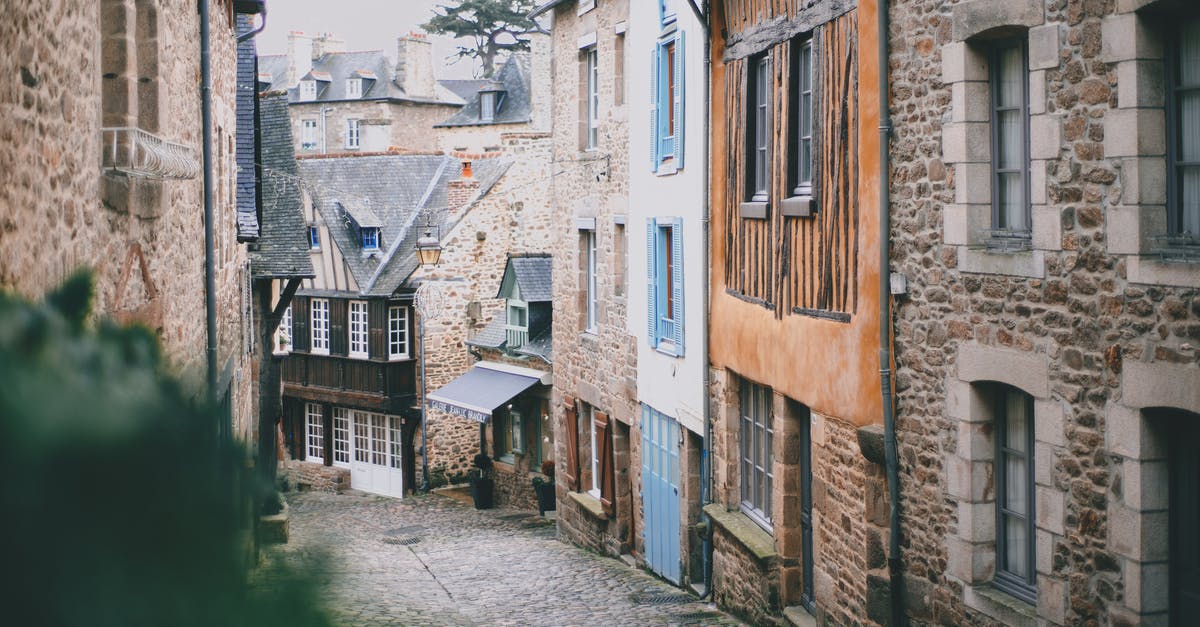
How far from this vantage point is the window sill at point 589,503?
52.7 feet

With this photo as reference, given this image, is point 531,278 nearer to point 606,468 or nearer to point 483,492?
point 483,492

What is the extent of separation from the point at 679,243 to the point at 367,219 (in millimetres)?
15699

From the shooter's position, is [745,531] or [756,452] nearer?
[745,531]

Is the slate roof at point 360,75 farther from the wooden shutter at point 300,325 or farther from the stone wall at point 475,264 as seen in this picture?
the stone wall at point 475,264

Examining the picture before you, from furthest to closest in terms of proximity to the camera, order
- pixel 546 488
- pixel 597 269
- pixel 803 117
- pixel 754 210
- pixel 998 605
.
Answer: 1. pixel 546 488
2. pixel 597 269
3. pixel 754 210
4. pixel 803 117
5. pixel 998 605

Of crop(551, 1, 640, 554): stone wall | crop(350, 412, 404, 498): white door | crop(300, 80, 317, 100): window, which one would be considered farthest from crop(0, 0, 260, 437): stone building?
crop(300, 80, 317, 100): window

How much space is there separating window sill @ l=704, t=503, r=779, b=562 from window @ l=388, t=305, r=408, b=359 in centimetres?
1528

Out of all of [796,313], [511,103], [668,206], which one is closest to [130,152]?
[796,313]

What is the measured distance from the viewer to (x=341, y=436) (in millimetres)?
28266

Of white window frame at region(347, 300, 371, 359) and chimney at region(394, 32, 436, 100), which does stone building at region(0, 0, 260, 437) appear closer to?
white window frame at region(347, 300, 371, 359)

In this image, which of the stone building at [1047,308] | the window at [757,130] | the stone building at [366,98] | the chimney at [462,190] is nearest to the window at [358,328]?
the chimney at [462,190]

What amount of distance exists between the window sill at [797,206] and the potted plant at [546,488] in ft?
41.0

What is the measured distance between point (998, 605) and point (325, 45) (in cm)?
4799

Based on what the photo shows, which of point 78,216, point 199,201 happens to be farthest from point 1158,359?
point 199,201
